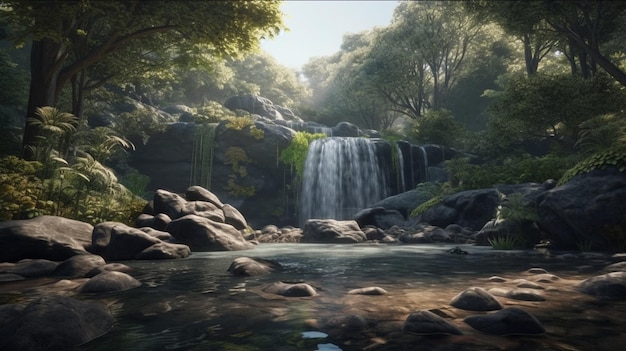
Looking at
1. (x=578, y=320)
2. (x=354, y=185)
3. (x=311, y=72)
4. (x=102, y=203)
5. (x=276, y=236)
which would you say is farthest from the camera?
(x=311, y=72)

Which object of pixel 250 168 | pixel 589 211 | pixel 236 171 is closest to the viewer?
pixel 589 211

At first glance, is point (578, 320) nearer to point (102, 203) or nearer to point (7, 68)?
point (102, 203)

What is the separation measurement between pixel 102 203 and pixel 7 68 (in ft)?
39.2

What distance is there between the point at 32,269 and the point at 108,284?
8.59 ft

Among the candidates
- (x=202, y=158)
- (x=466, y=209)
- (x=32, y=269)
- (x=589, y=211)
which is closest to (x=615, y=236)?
(x=589, y=211)

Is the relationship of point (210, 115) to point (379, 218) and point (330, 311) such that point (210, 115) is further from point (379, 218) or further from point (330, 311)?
point (330, 311)

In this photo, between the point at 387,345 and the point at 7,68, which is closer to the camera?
the point at 387,345

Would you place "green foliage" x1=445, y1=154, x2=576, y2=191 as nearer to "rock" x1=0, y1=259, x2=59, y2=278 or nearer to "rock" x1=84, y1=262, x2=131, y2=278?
"rock" x1=84, y1=262, x2=131, y2=278

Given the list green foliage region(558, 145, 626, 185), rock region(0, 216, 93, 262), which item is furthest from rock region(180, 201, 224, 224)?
green foliage region(558, 145, 626, 185)

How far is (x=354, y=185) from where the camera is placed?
26.0 m

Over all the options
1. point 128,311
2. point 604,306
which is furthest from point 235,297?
point 604,306

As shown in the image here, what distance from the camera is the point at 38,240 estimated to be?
820cm

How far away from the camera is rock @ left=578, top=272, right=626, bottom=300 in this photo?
15.6 ft

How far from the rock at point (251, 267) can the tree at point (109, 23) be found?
29.7ft
